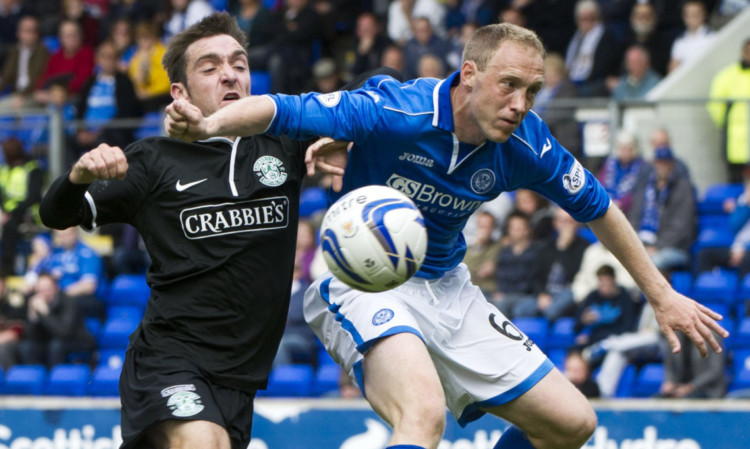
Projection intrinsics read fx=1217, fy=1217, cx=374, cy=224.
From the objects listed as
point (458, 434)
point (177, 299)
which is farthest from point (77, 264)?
point (177, 299)

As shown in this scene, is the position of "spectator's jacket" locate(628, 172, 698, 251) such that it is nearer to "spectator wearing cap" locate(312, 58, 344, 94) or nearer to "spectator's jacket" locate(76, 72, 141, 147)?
"spectator wearing cap" locate(312, 58, 344, 94)

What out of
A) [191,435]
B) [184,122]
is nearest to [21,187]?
[191,435]

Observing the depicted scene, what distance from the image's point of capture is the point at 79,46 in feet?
50.0

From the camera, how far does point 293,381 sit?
34.6 feet

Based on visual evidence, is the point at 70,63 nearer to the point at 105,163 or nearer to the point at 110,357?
the point at 110,357

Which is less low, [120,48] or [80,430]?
[120,48]

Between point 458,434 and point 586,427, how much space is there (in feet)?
9.00

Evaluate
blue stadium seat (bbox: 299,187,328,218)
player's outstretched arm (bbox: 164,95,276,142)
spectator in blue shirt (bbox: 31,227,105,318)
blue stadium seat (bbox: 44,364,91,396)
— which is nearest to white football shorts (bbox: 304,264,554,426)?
player's outstretched arm (bbox: 164,95,276,142)

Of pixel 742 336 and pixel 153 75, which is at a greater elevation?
pixel 153 75

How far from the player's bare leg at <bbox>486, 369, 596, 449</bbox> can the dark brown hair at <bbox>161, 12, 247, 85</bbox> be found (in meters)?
2.16

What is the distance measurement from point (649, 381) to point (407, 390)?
17.0ft

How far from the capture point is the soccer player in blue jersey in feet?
16.5

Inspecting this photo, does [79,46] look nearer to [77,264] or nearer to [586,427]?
[77,264]

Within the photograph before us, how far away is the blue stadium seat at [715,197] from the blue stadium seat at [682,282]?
0.70 metres
